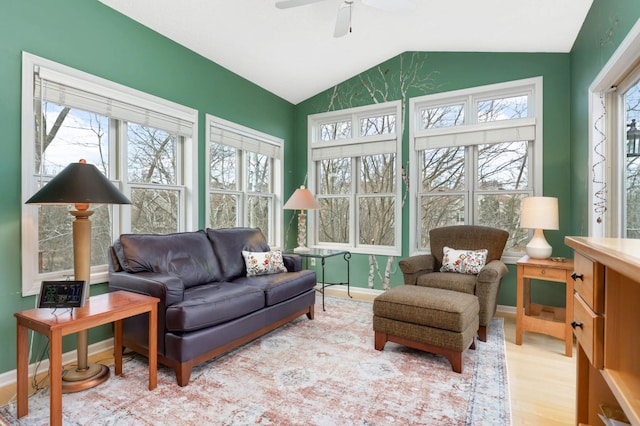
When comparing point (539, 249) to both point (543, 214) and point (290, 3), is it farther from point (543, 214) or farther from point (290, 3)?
point (290, 3)

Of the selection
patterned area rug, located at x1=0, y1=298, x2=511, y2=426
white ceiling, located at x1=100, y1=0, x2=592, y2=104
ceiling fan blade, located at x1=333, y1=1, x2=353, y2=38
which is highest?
white ceiling, located at x1=100, y1=0, x2=592, y2=104

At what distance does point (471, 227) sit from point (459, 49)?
6.85 feet

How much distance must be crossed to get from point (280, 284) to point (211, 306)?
79 centimetres

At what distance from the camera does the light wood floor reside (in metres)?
1.89

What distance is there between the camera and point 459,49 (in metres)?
3.96

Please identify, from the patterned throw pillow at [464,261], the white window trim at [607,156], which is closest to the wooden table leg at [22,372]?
the patterned throw pillow at [464,261]

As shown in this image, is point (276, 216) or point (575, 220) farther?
point (276, 216)

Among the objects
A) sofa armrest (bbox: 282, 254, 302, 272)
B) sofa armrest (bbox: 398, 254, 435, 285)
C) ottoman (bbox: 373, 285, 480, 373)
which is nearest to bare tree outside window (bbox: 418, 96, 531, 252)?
sofa armrest (bbox: 398, 254, 435, 285)

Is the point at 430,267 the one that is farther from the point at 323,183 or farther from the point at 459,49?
the point at 459,49

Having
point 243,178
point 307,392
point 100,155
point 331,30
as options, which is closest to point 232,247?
point 243,178

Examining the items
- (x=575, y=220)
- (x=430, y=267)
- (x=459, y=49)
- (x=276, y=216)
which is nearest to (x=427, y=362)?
(x=430, y=267)

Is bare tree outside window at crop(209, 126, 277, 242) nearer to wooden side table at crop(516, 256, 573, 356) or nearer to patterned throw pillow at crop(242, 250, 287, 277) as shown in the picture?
patterned throw pillow at crop(242, 250, 287, 277)

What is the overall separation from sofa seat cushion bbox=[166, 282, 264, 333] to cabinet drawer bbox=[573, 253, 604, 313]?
2.07 m

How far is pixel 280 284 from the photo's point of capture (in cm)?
302
